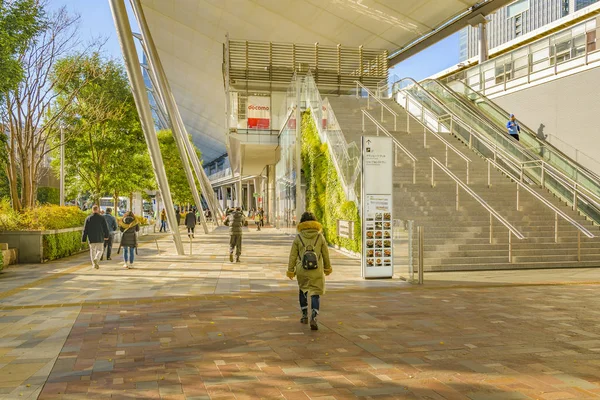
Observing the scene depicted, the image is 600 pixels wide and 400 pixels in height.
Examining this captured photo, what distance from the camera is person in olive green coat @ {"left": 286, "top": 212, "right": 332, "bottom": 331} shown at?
6168mm

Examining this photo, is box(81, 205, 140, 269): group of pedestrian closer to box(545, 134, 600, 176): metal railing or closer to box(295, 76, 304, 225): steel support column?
box(295, 76, 304, 225): steel support column

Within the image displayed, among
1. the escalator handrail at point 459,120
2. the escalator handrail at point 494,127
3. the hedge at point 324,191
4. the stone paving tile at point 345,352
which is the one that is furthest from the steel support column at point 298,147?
the stone paving tile at point 345,352

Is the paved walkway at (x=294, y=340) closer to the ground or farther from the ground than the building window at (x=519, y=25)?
closer to the ground

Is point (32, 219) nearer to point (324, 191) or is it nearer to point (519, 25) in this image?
point (324, 191)

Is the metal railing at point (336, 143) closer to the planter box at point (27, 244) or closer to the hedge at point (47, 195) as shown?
the planter box at point (27, 244)

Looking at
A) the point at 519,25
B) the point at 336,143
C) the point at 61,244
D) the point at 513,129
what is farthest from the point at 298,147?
the point at 519,25

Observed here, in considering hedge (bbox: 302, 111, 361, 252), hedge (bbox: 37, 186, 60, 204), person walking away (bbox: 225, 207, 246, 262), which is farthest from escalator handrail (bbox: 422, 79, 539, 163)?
hedge (bbox: 37, 186, 60, 204)

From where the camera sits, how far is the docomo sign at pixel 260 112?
27.2 meters

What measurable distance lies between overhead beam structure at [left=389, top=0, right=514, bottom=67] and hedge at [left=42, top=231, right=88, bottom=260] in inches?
805

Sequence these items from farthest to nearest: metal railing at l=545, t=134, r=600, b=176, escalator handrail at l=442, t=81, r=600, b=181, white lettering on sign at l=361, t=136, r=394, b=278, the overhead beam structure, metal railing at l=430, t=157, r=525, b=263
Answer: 1. the overhead beam structure
2. metal railing at l=545, t=134, r=600, b=176
3. escalator handrail at l=442, t=81, r=600, b=181
4. metal railing at l=430, t=157, r=525, b=263
5. white lettering on sign at l=361, t=136, r=394, b=278

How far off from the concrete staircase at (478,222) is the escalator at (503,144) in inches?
17.6

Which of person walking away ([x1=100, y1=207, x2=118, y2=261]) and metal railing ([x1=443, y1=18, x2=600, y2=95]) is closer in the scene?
person walking away ([x1=100, y1=207, x2=118, y2=261])

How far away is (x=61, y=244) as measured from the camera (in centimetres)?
1473

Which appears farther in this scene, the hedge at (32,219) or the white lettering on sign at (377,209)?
the hedge at (32,219)
